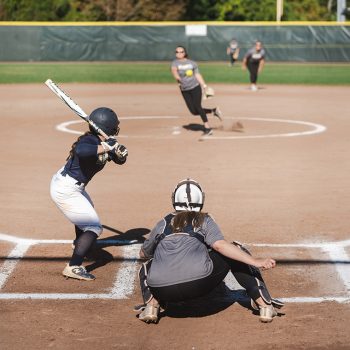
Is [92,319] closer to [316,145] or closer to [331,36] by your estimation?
[316,145]

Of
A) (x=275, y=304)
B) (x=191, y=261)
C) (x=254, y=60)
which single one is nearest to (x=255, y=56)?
(x=254, y=60)

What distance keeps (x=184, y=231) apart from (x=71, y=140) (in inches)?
464

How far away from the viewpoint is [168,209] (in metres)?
12.1

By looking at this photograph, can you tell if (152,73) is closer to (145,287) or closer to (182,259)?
(145,287)

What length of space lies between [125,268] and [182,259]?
2000 millimetres

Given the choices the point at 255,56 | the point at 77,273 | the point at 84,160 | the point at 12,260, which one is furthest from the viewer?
the point at 255,56

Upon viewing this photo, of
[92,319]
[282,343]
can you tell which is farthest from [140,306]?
[282,343]

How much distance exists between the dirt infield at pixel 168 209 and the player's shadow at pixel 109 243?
26mm

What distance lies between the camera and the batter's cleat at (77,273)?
865 cm

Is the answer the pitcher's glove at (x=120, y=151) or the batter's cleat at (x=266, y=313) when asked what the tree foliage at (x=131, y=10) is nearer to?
the pitcher's glove at (x=120, y=151)

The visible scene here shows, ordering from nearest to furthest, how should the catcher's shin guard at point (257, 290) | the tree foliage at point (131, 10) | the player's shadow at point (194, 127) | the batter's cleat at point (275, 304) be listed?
the catcher's shin guard at point (257, 290), the batter's cleat at point (275, 304), the player's shadow at point (194, 127), the tree foliage at point (131, 10)

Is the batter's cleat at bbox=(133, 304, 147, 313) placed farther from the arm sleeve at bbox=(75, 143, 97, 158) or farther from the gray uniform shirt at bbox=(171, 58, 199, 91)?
the gray uniform shirt at bbox=(171, 58, 199, 91)

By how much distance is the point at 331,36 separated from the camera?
5075 cm

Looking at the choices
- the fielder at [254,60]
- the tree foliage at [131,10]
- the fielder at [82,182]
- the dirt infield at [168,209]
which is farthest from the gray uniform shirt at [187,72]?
the tree foliage at [131,10]
